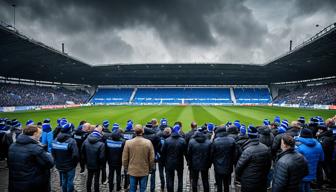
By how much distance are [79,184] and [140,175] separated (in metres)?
3.31

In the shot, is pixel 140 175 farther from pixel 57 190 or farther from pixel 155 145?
pixel 57 190

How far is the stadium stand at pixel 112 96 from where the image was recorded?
70625mm

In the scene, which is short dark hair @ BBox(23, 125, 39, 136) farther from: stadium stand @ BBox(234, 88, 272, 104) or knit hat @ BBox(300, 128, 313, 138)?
stadium stand @ BBox(234, 88, 272, 104)

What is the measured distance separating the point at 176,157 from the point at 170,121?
1693cm

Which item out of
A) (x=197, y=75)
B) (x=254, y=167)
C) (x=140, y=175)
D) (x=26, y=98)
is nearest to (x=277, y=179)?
(x=254, y=167)

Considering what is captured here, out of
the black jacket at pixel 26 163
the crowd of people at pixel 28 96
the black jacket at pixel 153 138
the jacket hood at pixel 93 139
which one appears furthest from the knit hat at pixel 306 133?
the crowd of people at pixel 28 96

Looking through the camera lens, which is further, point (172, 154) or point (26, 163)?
point (172, 154)

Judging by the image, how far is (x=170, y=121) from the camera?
2312 cm

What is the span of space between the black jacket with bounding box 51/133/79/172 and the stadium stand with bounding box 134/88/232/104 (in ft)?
200

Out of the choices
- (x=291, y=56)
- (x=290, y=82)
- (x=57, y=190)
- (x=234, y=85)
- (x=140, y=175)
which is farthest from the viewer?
(x=234, y=85)

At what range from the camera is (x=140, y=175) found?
528 centimetres

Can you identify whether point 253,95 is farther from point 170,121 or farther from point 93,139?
point 93,139

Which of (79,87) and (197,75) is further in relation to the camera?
(79,87)

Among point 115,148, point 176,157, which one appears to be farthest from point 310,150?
point 115,148
